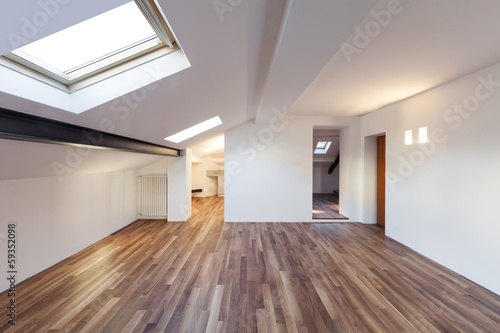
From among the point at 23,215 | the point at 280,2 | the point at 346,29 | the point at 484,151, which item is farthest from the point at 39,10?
the point at 484,151

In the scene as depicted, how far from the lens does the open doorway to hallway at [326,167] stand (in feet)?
24.0

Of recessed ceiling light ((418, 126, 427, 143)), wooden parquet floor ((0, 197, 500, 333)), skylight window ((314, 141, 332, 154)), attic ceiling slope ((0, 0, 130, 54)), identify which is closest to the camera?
attic ceiling slope ((0, 0, 130, 54))

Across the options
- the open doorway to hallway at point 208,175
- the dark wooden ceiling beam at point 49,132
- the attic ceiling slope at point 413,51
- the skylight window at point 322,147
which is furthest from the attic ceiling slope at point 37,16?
the skylight window at point 322,147

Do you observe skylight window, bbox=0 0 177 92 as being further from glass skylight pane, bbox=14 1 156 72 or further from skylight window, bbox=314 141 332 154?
skylight window, bbox=314 141 332 154

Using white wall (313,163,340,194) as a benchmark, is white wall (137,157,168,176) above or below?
above

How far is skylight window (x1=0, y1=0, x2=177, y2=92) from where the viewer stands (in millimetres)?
1185

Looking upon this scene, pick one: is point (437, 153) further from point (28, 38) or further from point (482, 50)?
point (28, 38)

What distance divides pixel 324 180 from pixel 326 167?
0.63m

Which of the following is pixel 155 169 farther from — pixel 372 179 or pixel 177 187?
pixel 372 179

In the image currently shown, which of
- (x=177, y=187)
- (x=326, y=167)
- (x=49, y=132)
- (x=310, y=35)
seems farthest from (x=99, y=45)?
(x=326, y=167)

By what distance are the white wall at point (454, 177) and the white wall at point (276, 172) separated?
1110mm

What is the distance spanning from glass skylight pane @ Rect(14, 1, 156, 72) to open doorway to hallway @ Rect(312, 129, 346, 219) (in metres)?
→ 6.14

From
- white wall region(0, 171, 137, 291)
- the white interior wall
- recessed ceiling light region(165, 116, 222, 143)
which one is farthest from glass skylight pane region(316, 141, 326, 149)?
white wall region(0, 171, 137, 291)

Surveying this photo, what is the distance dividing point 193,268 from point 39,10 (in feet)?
9.24
